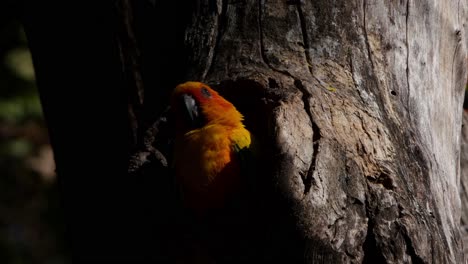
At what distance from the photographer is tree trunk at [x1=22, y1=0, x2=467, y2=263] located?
2.72m

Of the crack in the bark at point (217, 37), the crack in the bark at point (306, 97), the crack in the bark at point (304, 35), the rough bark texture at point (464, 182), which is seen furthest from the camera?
the rough bark texture at point (464, 182)

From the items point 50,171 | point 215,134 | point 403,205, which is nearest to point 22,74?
point 50,171

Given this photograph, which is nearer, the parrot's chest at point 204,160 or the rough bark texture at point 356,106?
the rough bark texture at point 356,106

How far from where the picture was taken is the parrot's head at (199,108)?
131 inches

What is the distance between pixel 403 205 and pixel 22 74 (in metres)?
5.39

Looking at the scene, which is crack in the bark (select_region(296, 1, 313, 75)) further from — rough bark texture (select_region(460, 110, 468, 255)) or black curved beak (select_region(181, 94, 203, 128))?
rough bark texture (select_region(460, 110, 468, 255))

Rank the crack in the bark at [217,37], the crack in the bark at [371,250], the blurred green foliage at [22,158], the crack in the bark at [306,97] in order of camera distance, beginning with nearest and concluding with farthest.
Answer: the crack in the bark at [371,250], the crack in the bark at [306,97], the crack in the bark at [217,37], the blurred green foliage at [22,158]

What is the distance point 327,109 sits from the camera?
3012 mm

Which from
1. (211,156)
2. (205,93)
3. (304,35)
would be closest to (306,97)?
(304,35)

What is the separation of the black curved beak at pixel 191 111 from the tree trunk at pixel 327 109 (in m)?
0.12

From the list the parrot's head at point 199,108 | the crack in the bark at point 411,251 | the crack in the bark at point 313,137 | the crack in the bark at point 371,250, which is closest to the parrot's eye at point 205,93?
the parrot's head at point 199,108

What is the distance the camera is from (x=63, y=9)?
144 inches

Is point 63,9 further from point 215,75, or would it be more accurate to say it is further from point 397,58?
point 397,58

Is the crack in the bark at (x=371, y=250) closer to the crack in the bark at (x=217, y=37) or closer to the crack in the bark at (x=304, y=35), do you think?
the crack in the bark at (x=304, y=35)
